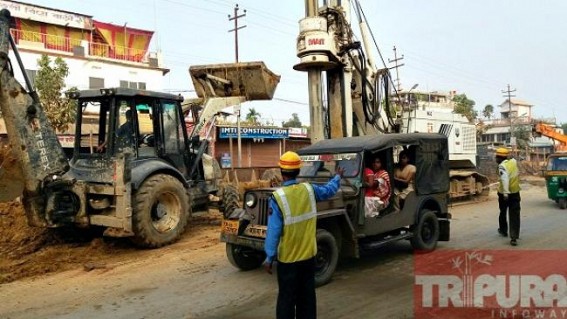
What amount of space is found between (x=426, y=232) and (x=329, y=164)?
2277 mm

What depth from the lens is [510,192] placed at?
9.09 meters

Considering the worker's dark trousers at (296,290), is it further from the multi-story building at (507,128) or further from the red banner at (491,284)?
the multi-story building at (507,128)

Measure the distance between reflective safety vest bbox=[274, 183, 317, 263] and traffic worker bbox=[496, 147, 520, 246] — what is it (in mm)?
5924

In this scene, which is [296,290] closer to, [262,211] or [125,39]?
[262,211]

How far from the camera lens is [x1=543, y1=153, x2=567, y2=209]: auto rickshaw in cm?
1403

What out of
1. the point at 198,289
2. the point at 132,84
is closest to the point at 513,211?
the point at 198,289

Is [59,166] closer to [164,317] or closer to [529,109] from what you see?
[164,317]

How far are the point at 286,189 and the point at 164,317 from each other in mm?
2166

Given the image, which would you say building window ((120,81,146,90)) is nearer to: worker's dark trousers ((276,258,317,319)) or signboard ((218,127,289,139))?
signboard ((218,127,289,139))

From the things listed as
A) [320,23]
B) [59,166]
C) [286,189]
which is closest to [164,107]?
[59,166]

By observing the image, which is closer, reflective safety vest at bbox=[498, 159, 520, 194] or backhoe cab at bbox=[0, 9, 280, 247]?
backhoe cab at bbox=[0, 9, 280, 247]

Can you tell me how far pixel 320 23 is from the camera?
9.70 m

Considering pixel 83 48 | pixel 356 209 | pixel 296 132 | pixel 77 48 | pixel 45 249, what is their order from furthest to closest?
1. pixel 296 132
2. pixel 83 48
3. pixel 77 48
4. pixel 45 249
5. pixel 356 209

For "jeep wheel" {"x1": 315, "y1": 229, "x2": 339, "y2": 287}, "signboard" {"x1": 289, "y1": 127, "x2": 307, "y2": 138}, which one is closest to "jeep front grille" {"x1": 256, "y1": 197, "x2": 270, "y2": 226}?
"jeep wheel" {"x1": 315, "y1": 229, "x2": 339, "y2": 287}
